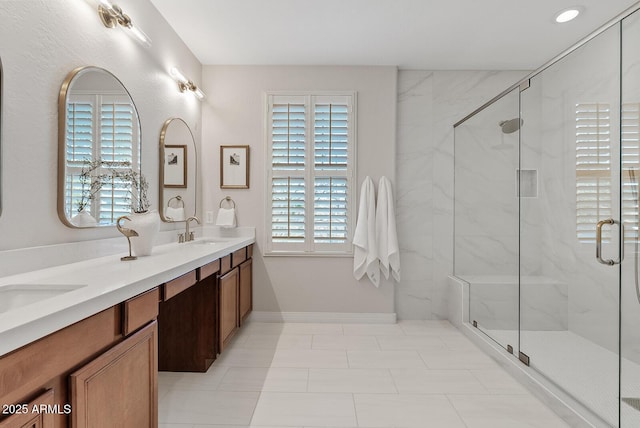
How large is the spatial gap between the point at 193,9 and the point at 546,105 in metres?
2.58

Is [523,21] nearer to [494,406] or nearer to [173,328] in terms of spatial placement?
[494,406]

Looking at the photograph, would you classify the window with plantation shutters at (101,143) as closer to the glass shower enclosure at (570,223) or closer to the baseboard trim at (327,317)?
the baseboard trim at (327,317)

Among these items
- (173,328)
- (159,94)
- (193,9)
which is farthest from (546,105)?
(173,328)

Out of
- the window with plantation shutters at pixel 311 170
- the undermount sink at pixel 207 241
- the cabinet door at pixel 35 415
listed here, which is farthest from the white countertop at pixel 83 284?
the window with plantation shutters at pixel 311 170

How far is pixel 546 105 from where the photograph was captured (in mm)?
2504

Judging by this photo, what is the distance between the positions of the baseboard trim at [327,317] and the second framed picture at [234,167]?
4.26 feet

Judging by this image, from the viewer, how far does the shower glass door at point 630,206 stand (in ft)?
5.87

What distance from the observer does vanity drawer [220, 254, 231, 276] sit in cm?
257

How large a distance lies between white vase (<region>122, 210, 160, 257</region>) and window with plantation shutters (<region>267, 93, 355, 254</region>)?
158cm

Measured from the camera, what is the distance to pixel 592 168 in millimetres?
2303

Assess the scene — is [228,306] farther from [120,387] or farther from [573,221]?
[573,221]

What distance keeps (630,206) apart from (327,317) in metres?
2.53

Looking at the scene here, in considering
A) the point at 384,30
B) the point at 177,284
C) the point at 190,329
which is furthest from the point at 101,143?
the point at 384,30

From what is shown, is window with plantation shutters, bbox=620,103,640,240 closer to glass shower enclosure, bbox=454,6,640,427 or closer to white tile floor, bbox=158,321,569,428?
glass shower enclosure, bbox=454,6,640,427
